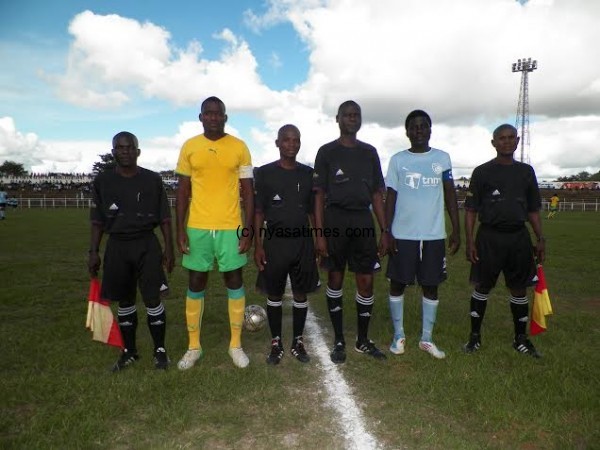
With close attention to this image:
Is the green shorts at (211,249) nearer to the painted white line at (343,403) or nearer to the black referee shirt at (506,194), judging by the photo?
the painted white line at (343,403)

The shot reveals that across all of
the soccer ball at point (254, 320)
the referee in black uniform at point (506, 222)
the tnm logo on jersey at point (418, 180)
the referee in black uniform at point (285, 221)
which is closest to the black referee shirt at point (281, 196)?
the referee in black uniform at point (285, 221)

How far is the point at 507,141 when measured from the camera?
429cm

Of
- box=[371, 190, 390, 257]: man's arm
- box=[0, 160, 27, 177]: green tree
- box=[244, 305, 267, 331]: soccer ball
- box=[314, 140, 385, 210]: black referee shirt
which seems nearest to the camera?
box=[314, 140, 385, 210]: black referee shirt

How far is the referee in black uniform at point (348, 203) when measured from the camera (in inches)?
163

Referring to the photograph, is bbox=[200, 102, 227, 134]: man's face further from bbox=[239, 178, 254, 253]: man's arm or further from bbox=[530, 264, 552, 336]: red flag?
bbox=[530, 264, 552, 336]: red flag

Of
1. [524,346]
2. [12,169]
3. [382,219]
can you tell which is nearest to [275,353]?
[382,219]

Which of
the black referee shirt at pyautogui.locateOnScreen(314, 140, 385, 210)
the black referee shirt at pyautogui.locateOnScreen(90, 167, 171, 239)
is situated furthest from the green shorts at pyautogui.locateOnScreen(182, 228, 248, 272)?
the black referee shirt at pyautogui.locateOnScreen(314, 140, 385, 210)

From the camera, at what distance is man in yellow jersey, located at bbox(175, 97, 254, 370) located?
402 centimetres

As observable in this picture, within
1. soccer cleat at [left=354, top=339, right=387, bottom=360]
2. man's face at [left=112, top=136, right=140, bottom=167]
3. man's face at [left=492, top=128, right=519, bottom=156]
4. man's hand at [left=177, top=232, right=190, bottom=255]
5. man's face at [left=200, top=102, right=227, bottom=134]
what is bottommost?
soccer cleat at [left=354, top=339, right=387, bottom=360]

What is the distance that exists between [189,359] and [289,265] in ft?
4.29

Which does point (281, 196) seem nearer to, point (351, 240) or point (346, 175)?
point (346, 175)

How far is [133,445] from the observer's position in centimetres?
286

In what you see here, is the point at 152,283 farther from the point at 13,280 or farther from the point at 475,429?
the point at 13,280

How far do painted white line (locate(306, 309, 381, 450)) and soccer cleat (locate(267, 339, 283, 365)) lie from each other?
399mm
